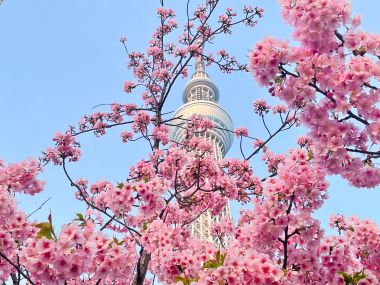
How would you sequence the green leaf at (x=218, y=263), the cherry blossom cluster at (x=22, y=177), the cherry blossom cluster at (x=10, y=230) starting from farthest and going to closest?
the cherry blossom cluster at (x=22, y=177) < the cherry blossom cluster at (x=10, y=230) < the green leaf at (x=218, y=263)

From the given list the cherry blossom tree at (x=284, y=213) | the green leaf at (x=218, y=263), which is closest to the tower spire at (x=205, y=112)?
the cherry blossom tree at (x=284, y=213)

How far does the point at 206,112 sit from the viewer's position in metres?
69.1

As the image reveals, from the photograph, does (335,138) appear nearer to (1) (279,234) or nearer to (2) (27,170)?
(1) (279,234)

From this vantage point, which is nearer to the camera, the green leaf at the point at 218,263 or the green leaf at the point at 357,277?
the green leaf at the point at 218,263

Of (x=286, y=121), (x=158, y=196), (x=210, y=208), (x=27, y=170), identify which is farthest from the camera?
(x=286, y=121)

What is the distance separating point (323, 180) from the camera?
4.61 m

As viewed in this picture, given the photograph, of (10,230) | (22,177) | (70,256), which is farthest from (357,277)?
(22,177)

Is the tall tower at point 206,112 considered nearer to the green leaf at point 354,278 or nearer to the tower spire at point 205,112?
the tower spire at point 205,112

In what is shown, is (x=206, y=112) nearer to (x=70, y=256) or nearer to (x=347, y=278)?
(x=347, y=278)

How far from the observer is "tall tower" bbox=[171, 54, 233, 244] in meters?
57.1

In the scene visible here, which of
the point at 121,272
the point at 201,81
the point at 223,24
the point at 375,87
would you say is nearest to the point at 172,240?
the point at 121,272

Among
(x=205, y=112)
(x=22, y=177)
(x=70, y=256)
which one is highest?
(x=205, y=112)

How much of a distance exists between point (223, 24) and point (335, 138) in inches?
265

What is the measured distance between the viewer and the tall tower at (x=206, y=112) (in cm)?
5713
